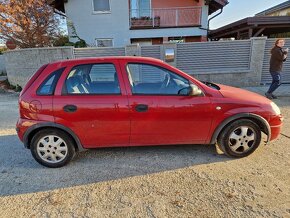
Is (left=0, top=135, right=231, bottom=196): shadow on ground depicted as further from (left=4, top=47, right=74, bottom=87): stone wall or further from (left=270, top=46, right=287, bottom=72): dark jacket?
(left=4, top=47, right=74, bottom=87): stone wall

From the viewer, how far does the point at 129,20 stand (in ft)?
46.0

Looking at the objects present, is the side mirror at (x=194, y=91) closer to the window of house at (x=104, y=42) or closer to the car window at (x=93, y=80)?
the car window at (x=93, y=80)

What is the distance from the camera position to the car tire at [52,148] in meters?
3.18

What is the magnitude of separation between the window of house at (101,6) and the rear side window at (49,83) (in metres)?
12.3

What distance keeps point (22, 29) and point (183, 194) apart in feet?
41.8

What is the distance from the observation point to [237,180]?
9.22 ft

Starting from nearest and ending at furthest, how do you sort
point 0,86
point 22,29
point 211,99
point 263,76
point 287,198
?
point 287,198 → point 211,99 → point 263,76 → point 0,86 → point 22,29

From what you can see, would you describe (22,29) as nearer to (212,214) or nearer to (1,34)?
(1,34)

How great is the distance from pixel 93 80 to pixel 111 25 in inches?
468

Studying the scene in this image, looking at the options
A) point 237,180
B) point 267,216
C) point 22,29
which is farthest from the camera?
point 22,29

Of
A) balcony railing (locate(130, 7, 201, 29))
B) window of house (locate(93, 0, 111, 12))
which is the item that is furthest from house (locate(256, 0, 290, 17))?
window of house (locate(93, 0, 111, 12))

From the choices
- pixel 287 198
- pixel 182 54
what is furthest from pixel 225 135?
pixel 182 54

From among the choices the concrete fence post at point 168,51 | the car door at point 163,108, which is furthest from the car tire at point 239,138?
the concrete fence post at point 168,51

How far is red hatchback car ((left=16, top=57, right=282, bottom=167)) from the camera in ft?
10.1
